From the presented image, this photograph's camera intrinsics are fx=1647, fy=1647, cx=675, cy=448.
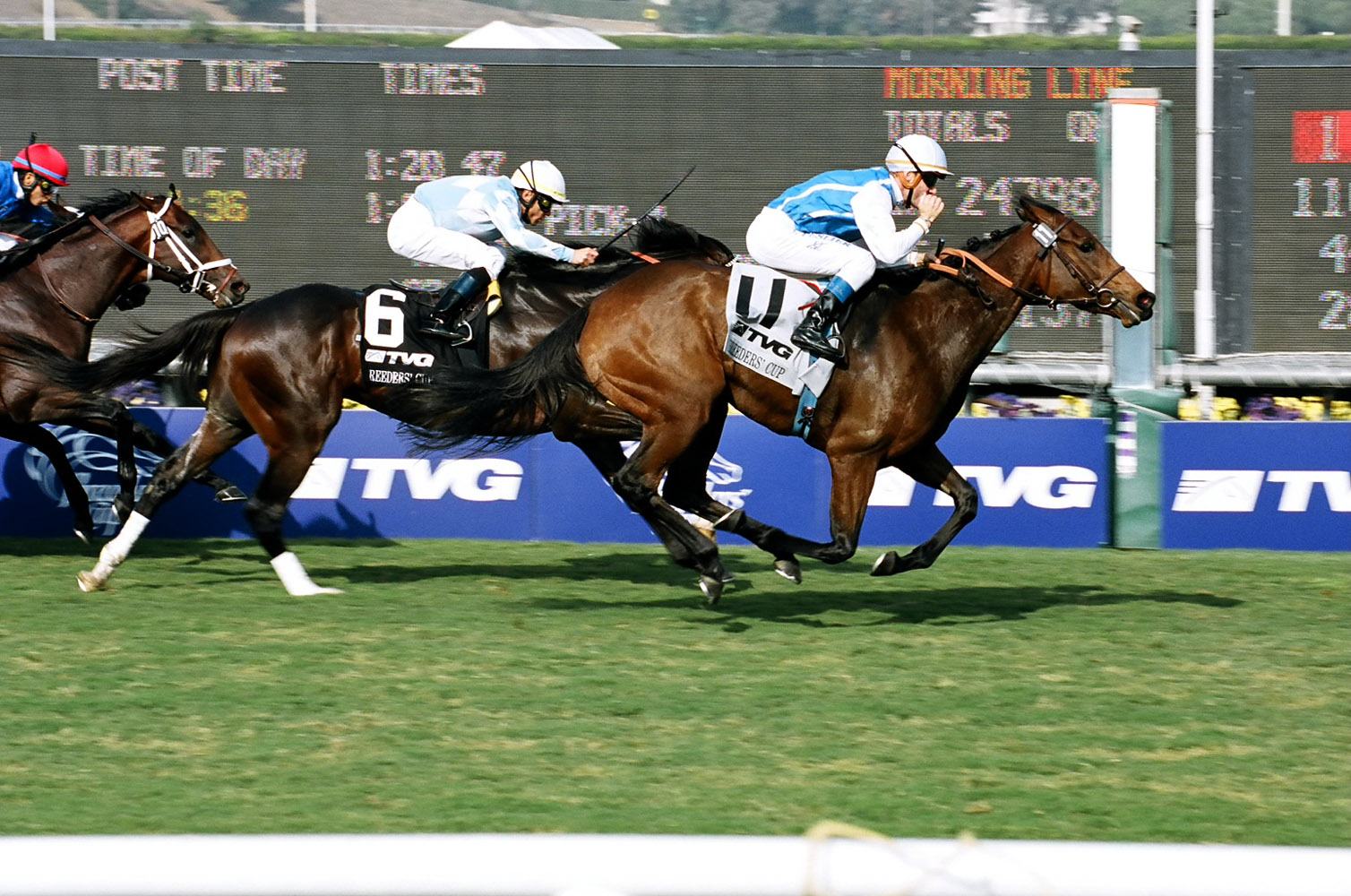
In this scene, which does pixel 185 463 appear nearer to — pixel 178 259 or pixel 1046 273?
pixel 178 259

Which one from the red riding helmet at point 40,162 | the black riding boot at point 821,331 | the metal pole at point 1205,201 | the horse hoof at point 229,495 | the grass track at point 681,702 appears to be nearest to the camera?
the grass track at point 681,702

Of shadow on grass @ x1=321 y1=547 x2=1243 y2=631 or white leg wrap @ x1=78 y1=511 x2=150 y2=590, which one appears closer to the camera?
shadow on grass @ x1=321 y1=547 x2=1243 y2=631

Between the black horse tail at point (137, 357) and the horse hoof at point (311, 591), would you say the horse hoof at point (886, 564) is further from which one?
the black horse tail at point (137, 357)

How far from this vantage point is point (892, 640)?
6.14m

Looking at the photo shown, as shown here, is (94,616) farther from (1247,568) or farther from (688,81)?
(688,81)

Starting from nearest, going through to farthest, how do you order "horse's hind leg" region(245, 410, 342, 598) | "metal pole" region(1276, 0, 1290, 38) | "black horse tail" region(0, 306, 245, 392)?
"horse's hind leg" region(245, 410, 342, 598)
"black horse tail" region(0, 306, 245, 392)
"metal pole" region(1276, 0, 1290, 38)

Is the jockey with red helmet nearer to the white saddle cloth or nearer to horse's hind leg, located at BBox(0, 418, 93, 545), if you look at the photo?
horse's hind leg, located at BBox(0, 418, 93, 545)

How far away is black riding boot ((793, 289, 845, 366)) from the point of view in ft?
21.0

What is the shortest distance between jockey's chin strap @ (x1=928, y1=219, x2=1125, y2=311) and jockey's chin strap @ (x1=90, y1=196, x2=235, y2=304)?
145 inches

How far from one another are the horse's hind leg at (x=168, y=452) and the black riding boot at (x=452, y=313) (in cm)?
154

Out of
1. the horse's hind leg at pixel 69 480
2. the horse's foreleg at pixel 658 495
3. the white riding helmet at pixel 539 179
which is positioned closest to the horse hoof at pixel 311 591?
the horse's foreleg at pixel 658 495

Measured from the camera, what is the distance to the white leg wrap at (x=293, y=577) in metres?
7.07

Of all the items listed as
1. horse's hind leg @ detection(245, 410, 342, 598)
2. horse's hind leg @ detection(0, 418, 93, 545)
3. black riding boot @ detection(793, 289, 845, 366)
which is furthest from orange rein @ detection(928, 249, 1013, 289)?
horse's hind leg @ detection(0, 418, 93, 545)

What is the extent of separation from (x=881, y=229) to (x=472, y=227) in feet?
6.70
